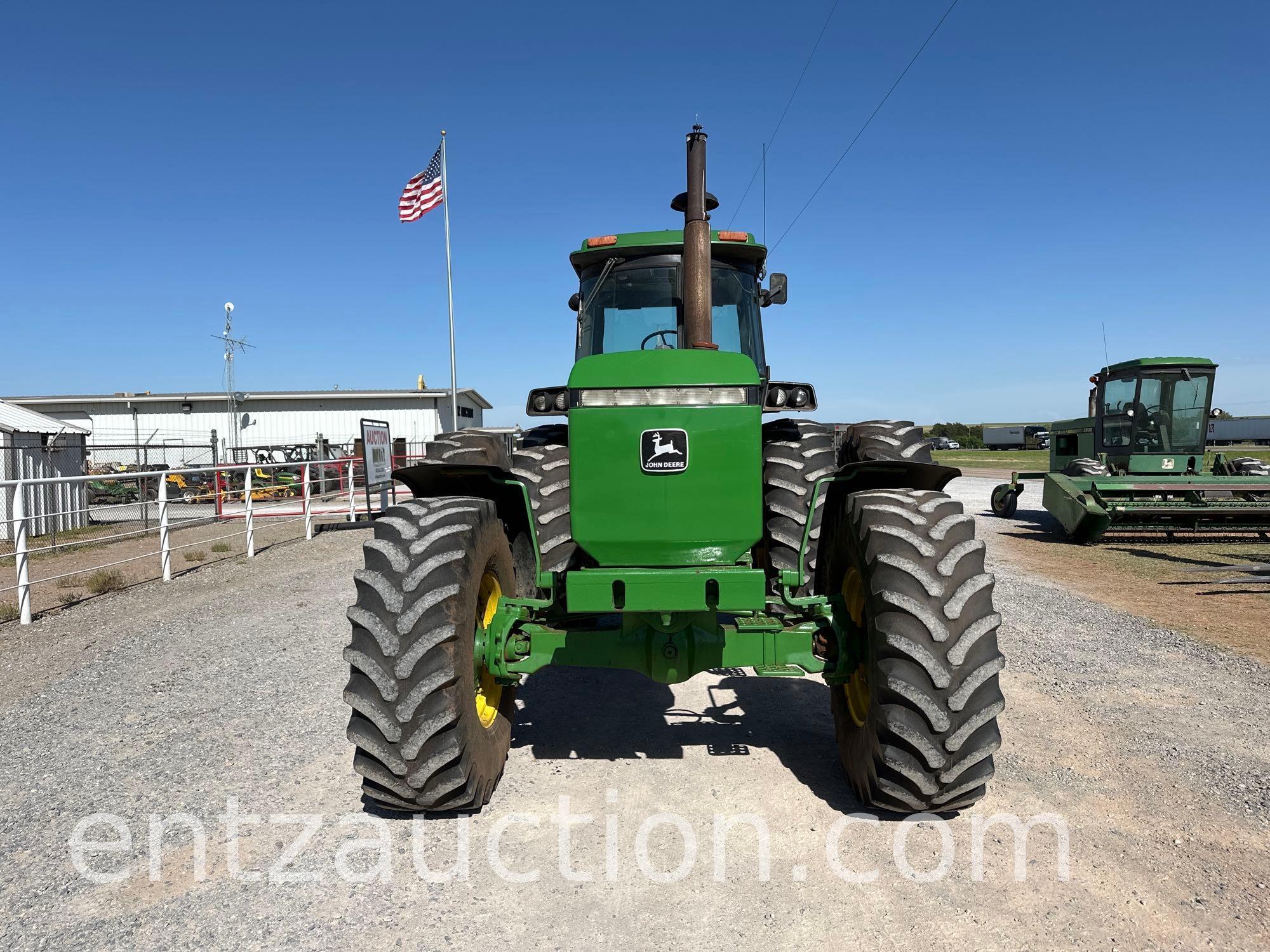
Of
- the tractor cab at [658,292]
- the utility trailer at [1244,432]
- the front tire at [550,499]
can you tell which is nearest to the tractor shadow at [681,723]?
the front tire at [550,499]

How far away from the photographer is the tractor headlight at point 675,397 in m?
3.41

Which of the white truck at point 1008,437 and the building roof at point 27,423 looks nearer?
the building roof at point 27,423

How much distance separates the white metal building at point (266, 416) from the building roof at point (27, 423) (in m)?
16.0

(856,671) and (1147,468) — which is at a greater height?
(1147,468)

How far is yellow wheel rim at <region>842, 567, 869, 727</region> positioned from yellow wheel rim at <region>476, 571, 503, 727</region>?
1.73m

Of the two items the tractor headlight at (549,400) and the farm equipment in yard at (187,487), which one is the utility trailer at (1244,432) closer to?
the farm equipment in yard at (187,487)

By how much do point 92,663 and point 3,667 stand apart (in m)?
0.67

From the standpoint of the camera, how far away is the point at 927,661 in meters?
3.06

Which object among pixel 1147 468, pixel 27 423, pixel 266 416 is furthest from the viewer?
pixel 266 416

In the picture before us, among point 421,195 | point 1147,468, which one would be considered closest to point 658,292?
point 1147,468

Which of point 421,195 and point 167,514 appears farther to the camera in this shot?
point 421,195

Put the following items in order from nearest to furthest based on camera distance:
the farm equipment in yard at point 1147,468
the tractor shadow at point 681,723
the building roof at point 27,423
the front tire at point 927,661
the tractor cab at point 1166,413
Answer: the front tire at point 927,661 < the tractor shadow at point 681,723 < the farm equipment in yard at point 1147,468 < the tractor cab at point 1166,413 < the building roof at point 27,423

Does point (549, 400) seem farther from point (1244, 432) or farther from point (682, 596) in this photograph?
point (1244, 432)

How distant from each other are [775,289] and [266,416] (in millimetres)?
34804
